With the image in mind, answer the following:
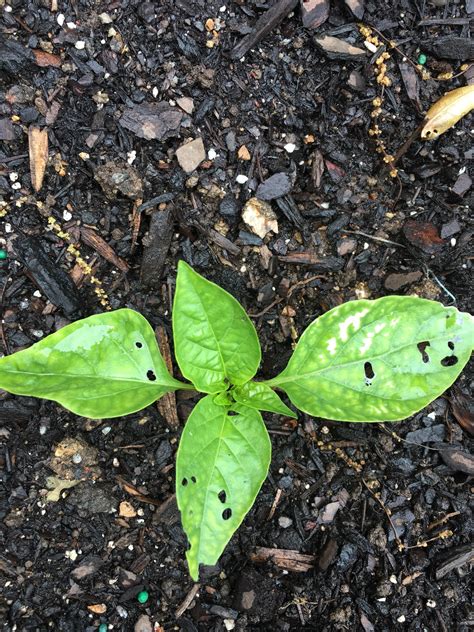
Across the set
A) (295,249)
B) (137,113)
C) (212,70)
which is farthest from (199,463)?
(212,70)

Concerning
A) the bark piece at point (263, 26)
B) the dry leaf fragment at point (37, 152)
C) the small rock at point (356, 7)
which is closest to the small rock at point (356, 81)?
the small rock at point (356, 7)

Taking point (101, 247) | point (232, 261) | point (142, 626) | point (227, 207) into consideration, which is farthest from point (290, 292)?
point (142, 626)

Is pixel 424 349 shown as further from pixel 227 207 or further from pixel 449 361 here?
pixel 227 207

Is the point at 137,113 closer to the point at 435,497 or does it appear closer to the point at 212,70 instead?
the point at 212,70

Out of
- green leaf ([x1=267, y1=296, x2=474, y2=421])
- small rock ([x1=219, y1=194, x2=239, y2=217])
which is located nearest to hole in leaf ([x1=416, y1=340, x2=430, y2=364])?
green leaf ([x1=267, y1=296, x2=474, y2=421])

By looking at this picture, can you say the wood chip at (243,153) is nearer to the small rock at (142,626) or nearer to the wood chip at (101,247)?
the wood chip at (101,247)

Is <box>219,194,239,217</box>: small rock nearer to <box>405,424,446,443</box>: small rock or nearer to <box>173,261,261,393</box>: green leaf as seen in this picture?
<box>173,261,261,393</box>: green leaf
